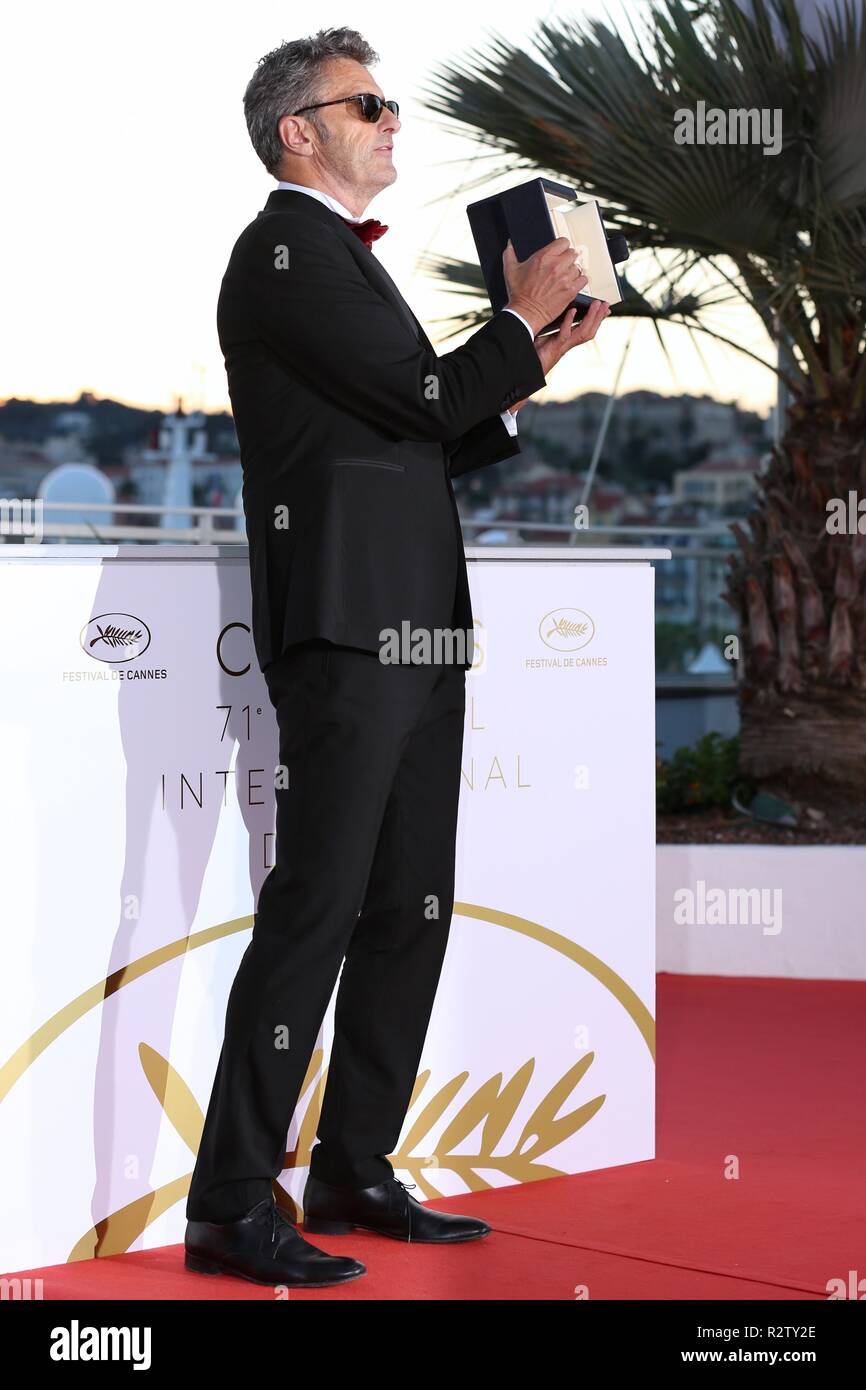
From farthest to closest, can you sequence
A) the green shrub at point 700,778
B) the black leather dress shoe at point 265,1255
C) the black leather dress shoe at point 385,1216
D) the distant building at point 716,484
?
the distant building at point 716,484, the green shrub at point 700,778, the black leather dress shoe at point 385,1216, the black leather dress shoe at point 265,1255

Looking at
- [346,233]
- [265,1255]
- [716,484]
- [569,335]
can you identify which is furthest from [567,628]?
[716,484]

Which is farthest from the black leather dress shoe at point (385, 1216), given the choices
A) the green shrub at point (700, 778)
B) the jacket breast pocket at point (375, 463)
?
Answer: the green shrub at point (700, 778)

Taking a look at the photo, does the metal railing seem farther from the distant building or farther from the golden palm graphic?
the golden palm graphic

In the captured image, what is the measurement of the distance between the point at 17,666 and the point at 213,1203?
0.87 metres

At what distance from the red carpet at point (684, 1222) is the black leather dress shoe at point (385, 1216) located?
0.08 feet

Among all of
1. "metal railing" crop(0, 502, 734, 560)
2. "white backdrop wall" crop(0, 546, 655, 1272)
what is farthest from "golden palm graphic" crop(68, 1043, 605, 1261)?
"metal railing" crop(0, 502, 734, 560)

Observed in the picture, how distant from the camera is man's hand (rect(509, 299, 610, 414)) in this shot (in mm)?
2676

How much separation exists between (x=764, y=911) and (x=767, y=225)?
7.19ft


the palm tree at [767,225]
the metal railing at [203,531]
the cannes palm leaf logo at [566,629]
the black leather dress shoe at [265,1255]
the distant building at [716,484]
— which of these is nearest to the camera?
the black leather dress shoe at [265,1255]

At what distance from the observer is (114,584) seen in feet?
8.79

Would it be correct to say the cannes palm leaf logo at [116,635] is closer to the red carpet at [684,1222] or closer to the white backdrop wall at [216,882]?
the white backdrop wall at [216,882]

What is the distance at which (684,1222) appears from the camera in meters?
2.93

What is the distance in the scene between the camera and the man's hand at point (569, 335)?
8.78 ft

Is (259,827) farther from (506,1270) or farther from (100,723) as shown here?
(506,1270)
